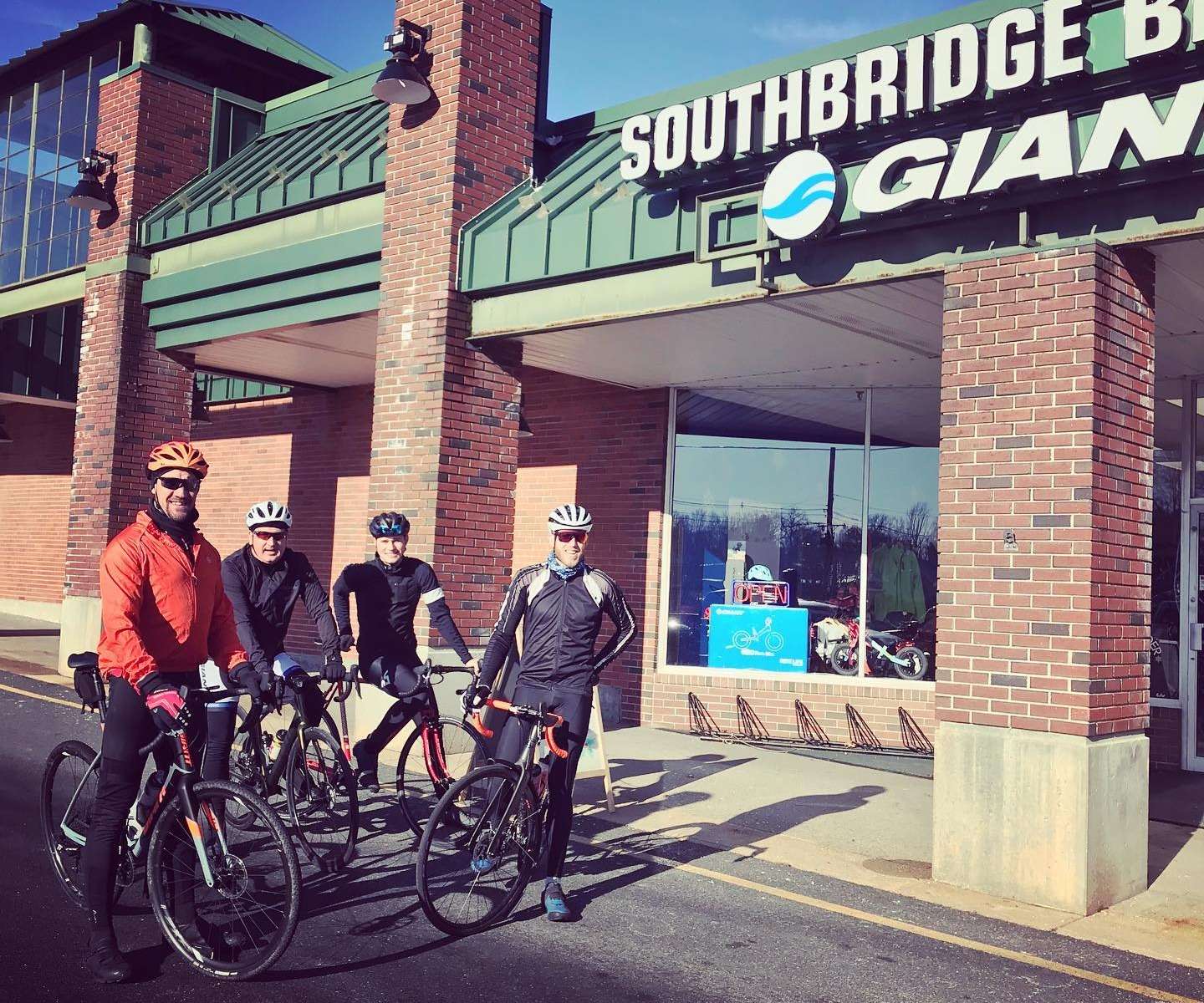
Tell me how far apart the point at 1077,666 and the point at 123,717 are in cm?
525

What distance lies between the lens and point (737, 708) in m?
12.6

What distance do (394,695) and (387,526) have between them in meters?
1.17

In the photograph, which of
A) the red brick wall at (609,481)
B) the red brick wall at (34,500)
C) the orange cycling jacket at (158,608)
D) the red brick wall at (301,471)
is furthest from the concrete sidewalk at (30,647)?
the orange cycling jacket at (158,608)

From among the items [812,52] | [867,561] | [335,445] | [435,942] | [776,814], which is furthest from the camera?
[335,445]

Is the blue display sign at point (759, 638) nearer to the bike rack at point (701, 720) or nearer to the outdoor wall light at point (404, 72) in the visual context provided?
the bike rack at point (701, 720)

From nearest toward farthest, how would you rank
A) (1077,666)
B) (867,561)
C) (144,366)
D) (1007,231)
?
(1077,666) → (1007,231) → (867,561) → (144,366)

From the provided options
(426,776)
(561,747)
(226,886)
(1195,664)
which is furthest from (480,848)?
(1195,664)

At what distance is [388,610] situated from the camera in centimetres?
796

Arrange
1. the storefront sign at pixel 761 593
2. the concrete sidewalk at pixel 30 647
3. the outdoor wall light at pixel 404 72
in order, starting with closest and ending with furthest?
the outdoor wall light at pixel 404 72
the storefront sign at pixel 761 593
the concrete sidewalk at pixel 30 647

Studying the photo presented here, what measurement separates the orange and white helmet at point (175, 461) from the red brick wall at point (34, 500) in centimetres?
1810

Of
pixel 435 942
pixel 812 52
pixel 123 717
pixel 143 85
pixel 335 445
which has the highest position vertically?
pixel 143 85

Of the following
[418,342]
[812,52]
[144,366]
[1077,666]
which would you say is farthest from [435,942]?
[144,366]

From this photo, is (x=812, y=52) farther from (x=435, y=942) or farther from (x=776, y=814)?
(x=435, y=942)

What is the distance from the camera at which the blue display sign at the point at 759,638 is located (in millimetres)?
12641
